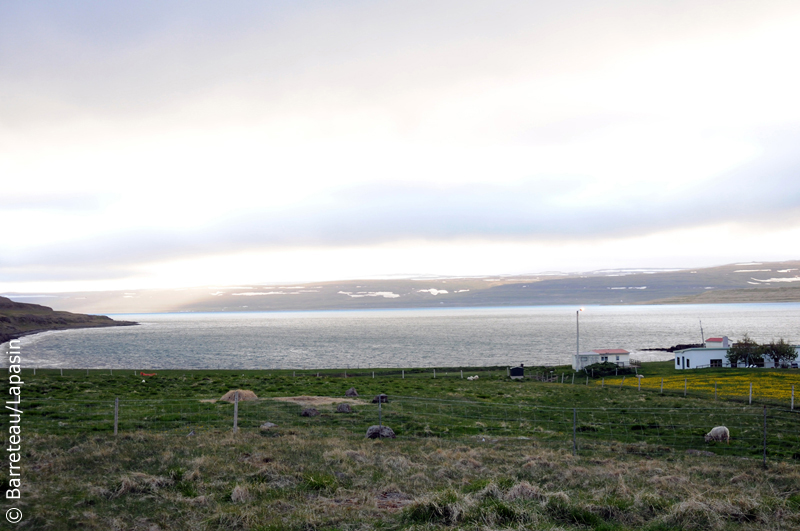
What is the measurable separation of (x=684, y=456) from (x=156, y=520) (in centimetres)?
1616

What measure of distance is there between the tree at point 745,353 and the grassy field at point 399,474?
1850 inches

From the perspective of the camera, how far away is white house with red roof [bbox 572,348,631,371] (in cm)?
6562

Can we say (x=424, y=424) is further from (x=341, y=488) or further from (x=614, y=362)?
(x=614, y=362)

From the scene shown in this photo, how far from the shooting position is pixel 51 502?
8.62 meters

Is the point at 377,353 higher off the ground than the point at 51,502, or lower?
lower

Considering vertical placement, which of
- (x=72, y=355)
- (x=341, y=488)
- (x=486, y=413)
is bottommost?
(x=72, y=355)

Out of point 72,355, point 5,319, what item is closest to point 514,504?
point 72,355

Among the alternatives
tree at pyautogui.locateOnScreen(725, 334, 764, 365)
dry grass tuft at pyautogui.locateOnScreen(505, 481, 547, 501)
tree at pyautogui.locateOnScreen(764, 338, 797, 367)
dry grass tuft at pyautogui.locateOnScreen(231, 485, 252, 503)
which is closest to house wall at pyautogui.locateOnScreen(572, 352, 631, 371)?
tree at pyautogui.locateOnScreen(725, 334, 764, 365)

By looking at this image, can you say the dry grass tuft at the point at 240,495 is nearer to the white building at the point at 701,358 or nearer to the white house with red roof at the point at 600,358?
the white house with red roof at the point at 600,358

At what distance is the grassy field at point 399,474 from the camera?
7.89 metres

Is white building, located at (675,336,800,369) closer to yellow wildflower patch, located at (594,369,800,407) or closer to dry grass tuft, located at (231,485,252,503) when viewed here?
yellow wildflower patch, located at (594,369,800,407)

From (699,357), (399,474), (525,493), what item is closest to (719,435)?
(525,493)

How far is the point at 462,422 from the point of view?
75.4ft

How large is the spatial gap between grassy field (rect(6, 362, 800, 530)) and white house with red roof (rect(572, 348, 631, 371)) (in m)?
42.1
